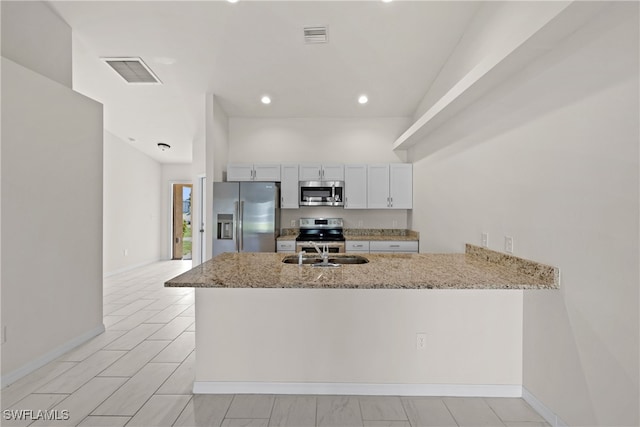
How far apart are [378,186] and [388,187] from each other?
0.16m

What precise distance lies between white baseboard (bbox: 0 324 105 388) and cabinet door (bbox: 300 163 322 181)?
10.3ft

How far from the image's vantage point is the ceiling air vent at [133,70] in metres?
3.67

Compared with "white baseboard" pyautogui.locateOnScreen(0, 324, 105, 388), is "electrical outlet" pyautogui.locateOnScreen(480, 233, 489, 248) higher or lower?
higher

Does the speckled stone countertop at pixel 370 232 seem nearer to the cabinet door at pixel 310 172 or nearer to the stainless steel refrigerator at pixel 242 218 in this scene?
the stainless steel refrigerator at pixel 242 218

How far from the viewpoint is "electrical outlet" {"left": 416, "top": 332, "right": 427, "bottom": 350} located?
2.16 meters

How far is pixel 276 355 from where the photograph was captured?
2.17 metres

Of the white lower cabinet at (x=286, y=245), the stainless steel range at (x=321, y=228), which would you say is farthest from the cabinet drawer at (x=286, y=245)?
the stainless steel range at (x=321, y=228)

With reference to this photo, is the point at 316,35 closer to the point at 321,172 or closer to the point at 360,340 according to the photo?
the point at 321,172

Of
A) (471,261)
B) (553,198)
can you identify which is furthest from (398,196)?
(553,198)

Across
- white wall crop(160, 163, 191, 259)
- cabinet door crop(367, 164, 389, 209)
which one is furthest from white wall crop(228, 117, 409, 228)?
white wall crop(160, 163, 191, 259)

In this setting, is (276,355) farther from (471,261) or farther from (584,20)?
(584,20)

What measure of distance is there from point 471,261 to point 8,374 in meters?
3.63

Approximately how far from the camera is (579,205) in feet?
5.52

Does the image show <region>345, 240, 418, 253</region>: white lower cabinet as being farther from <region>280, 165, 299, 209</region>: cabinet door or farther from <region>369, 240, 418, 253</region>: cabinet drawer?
<region>280, 165, 299, 209</region>: cabinet door
